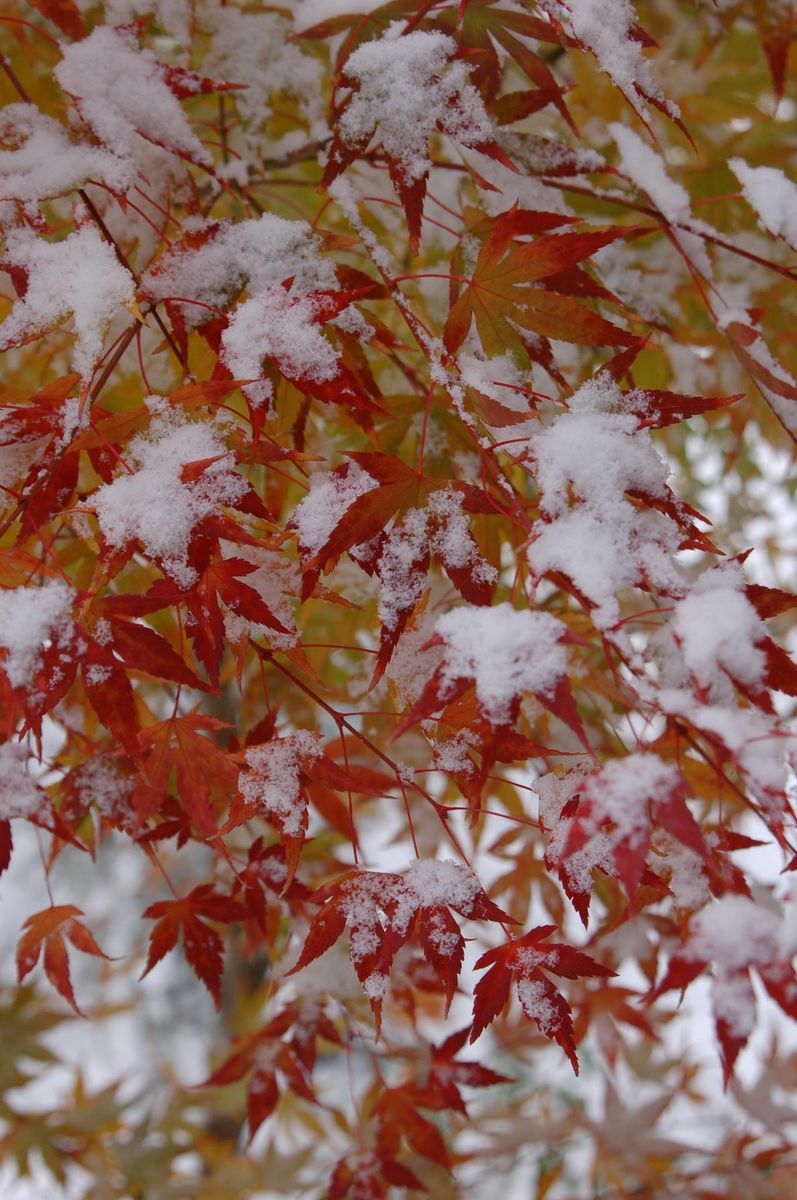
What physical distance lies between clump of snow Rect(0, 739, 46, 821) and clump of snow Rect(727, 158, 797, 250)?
0.68 meters

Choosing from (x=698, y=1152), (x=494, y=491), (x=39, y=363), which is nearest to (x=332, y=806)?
(x=494, y=491)

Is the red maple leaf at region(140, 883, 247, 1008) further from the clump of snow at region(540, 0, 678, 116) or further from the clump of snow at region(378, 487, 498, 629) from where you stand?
the clump of snow at region(540, 0, 678, 116)

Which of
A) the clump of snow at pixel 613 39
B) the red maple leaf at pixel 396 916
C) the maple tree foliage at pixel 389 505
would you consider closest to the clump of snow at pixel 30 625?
the maple tree foliage at pixel 389 505

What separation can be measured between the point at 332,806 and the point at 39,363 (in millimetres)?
649

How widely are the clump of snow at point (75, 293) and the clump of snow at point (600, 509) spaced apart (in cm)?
30

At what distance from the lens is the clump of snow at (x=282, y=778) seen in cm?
64

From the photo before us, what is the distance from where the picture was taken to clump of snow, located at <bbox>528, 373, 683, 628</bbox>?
1.68ft

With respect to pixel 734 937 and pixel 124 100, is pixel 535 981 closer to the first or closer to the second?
pixel 734 937

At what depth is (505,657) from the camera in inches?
19.2

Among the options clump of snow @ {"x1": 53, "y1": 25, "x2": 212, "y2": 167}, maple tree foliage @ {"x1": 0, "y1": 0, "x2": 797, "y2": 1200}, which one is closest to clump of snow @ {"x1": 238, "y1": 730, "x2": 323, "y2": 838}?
maple tree foliage @ {"x1": 0, "y1": 0, "x2": 797, "y2": 1200}

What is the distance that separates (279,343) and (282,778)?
301 millimetres

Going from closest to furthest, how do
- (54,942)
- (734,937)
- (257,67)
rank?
(734,937) → (54,942) → (257,67)

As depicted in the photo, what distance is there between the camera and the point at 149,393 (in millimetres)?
735

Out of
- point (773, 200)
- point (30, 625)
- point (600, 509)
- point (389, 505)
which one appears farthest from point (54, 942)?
point (773, 200)
